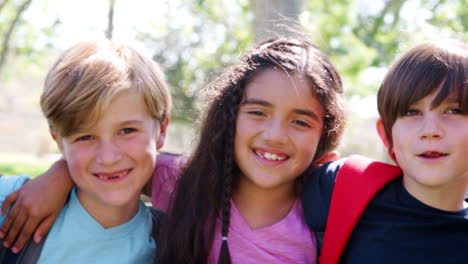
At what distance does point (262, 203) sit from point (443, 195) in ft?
2.58

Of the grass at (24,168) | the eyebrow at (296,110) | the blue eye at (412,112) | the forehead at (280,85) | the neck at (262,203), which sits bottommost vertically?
the grass at (24,168)

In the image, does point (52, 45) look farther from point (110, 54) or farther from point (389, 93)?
point (389, 93)

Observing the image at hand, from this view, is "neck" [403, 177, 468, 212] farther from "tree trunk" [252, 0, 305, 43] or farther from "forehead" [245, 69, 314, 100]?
"tree trunk" [252, 0, 305, 43]

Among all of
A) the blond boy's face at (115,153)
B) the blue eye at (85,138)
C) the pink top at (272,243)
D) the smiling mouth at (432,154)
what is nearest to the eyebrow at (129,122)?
the blond boy's face at (115,153)

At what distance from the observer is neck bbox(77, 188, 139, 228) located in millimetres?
2244

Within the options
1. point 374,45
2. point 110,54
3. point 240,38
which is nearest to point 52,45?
point 240,38

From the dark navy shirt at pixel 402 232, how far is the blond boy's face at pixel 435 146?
0.09 meters

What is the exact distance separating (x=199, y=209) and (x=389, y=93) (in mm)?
976

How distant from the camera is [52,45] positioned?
10773mm

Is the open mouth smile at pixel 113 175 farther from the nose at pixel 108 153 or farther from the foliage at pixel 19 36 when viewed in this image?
the foliage at pixel 19 36

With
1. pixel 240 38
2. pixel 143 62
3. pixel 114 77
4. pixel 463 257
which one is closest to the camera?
pixel 463 257

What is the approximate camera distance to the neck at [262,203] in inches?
89.1

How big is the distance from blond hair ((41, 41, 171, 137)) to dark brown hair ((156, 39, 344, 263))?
293 mm

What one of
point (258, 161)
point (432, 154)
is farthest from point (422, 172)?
point (258, 161)
